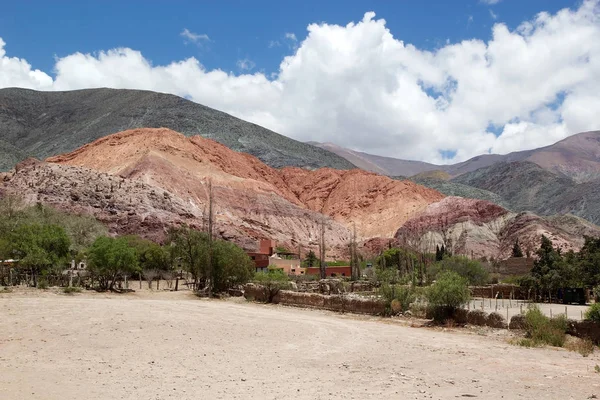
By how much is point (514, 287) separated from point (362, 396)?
38.9 metres

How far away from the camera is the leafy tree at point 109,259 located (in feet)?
134

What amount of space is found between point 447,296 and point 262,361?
40.4ft

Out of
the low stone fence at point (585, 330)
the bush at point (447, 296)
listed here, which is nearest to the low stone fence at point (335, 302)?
the bush at point (447, 296)

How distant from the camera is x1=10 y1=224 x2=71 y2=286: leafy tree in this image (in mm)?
40438

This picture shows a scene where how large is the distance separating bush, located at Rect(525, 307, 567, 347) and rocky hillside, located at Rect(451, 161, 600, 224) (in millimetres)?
114514

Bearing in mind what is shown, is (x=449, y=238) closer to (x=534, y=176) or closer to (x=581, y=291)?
(x=581, y=291)

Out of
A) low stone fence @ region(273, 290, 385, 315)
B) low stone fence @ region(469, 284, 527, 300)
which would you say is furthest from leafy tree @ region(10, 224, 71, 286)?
low stone fence @ region(469, 284, 527, 300)

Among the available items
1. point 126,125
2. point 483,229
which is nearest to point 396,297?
point 483,229

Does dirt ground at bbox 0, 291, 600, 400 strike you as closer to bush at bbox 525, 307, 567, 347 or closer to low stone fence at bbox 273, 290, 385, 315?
bush at bbox 525, 307, 567, 347

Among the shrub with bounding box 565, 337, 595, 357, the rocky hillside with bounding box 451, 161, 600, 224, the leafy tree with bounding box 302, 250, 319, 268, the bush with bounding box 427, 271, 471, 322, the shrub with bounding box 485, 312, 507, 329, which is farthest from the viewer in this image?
the rocky hillside with bounding box 451, 161, 600, 224

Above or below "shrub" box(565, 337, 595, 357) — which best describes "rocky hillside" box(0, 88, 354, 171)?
above

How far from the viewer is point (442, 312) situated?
81.8ft

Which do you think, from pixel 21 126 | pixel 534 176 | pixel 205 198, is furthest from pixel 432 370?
pixel 21 126

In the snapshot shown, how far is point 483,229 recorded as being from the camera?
318ft
